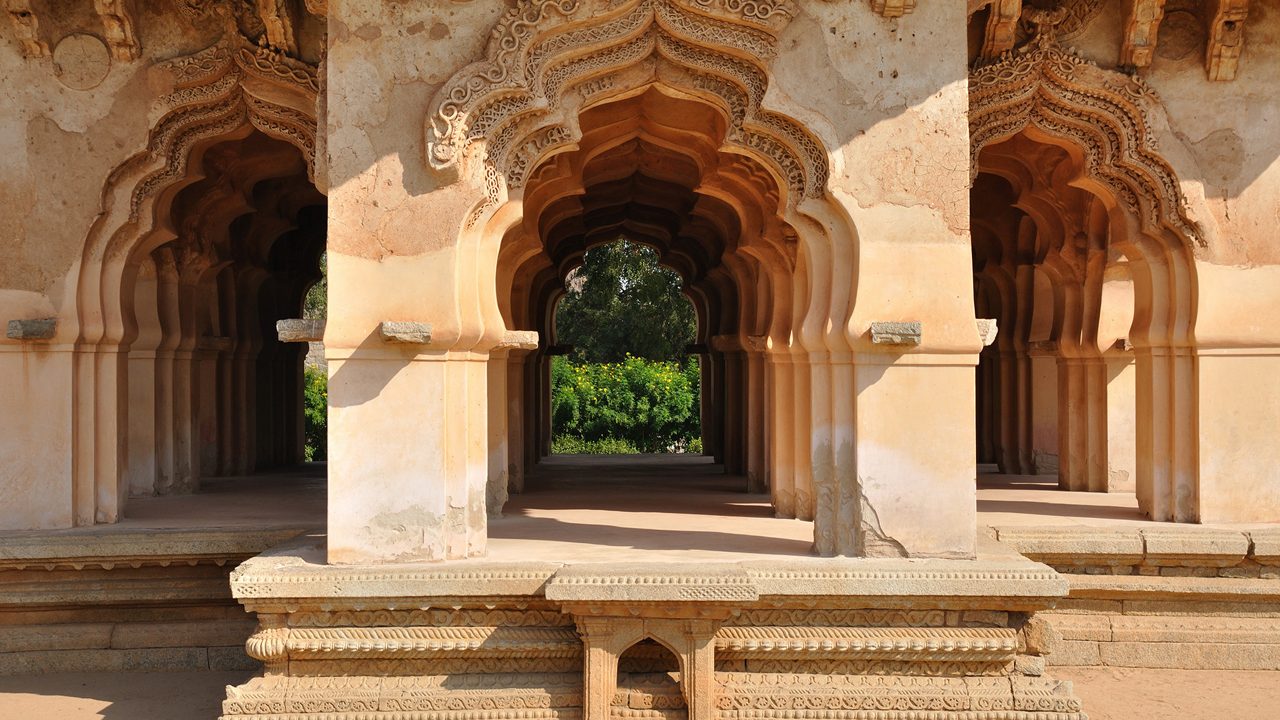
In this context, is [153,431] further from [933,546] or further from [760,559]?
[933,546]

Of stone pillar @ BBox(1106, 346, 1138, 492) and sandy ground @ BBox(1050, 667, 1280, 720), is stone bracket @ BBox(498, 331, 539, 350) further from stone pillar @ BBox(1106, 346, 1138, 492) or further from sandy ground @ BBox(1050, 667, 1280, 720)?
stone pillar @ BBox(1106, 346, 1138, 492)

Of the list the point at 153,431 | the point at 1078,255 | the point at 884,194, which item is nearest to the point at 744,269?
Answer: the point at 1078,255

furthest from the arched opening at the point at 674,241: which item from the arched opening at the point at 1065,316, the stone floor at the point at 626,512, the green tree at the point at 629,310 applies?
the green tree at the point at 629,310

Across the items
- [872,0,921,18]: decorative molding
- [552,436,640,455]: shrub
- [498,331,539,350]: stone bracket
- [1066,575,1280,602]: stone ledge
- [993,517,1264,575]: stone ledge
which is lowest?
[1066,575,1280,602]: stone ledge

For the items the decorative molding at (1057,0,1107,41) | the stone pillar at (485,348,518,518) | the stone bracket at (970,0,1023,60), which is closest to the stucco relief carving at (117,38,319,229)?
the stone pillar at (485,348,518,518)

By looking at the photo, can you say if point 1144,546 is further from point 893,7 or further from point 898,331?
point 893,7

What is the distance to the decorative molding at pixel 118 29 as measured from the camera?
7129mm

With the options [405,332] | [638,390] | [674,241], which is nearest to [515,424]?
[674,241]

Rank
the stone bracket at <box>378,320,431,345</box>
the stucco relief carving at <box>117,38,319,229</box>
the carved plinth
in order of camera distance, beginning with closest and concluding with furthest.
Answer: the carved plinth, the stone bracket at <box>378,320,431,345</box>, the stucco relief carving at <box>117,38,319,229</box>

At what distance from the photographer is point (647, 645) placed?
19.4ft

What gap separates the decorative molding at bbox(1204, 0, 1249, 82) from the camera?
716 cm

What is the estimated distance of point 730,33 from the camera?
248 inches

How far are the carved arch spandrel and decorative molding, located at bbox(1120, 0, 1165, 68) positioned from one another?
16cm

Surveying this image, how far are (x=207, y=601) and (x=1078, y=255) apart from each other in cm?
772
